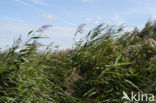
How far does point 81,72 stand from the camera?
15.6 ft

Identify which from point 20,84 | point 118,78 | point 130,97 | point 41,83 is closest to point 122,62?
point 118,78

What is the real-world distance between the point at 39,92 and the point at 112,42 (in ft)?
6.48

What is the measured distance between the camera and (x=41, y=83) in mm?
4223

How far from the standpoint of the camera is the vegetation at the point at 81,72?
3.97 m

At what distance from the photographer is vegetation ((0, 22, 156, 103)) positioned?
397cm

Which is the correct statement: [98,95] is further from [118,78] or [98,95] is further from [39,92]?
[39,92]

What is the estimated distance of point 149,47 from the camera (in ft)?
16.1

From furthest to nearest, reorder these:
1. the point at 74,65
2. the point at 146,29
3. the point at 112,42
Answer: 1. the point at 146,29
2. the point at 112,42
3. the point at 74,65

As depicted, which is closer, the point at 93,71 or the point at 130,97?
the point at 130,97

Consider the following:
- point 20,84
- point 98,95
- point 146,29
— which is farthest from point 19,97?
point 146,29

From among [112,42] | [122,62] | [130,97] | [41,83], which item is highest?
[112,42]

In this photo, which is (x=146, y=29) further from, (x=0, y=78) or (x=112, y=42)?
(x=0, y=78)

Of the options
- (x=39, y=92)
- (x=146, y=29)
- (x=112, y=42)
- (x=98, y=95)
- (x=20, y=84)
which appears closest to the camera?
(x=20, y=84)

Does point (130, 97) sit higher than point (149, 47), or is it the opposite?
point (149, 47)
